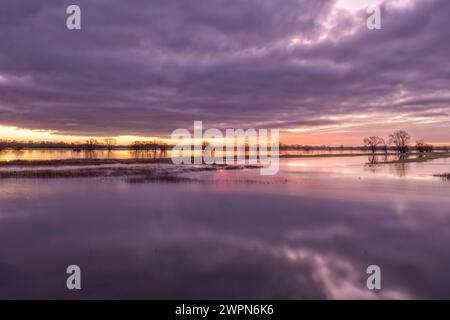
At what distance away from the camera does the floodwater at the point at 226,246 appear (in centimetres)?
1062

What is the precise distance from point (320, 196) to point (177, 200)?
1399 centimetres

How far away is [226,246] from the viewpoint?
14.9m

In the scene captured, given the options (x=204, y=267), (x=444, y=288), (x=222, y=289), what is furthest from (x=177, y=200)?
(x=444, y=288)

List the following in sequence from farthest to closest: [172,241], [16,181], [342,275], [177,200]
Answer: [16,181] < [177,200] < [172,241] < [342,275]

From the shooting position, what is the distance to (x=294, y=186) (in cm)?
3644

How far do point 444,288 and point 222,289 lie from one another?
7.79 metres

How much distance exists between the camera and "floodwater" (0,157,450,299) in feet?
34.8

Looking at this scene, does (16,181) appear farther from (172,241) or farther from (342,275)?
(342,275)

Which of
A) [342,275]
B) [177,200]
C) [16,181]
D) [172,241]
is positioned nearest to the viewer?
[342,275]

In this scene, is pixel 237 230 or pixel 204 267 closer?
pixel 204 267
